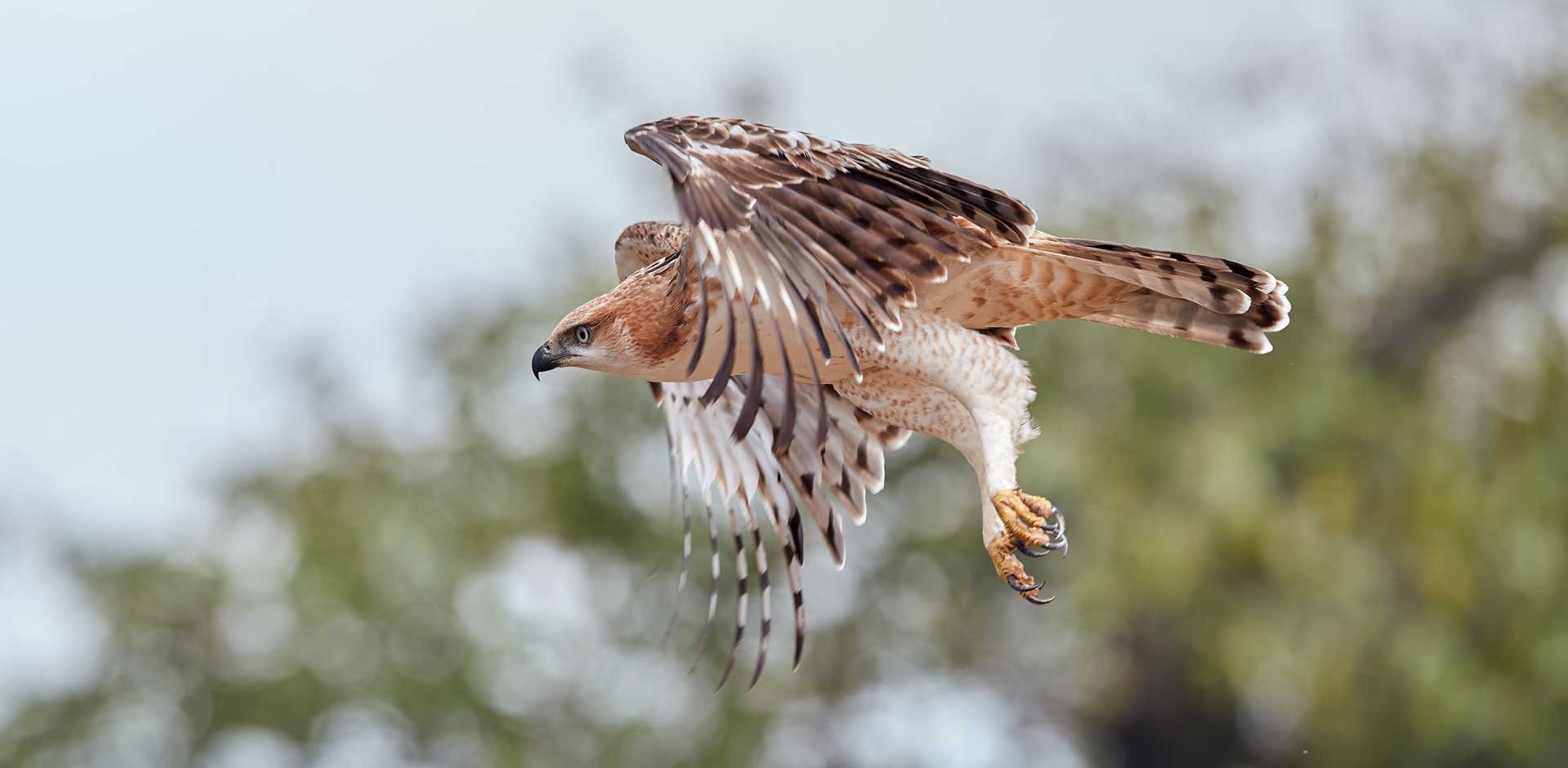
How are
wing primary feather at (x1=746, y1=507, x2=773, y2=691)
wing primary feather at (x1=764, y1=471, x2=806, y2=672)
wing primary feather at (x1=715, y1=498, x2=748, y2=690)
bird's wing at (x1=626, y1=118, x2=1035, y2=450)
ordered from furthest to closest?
wing primary feather at (x1=715, y1=498, x2=748, y2=690), wing primary feather at (x1=764, y1=471, x2=806, y2=672), wing primary feather at (x1=746, y1=507, x2=773, y2=691), bird's wing at (x1=626, y1=118, x2=1035, y2=450)

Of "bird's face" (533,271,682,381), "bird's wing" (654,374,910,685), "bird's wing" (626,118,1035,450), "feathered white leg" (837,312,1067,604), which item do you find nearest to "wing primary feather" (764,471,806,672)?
"bird's wing" (654,374,910,685)

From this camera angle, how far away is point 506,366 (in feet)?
71.1

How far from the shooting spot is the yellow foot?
3941mm

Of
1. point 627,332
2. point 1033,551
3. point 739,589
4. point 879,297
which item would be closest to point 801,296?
point 879,297

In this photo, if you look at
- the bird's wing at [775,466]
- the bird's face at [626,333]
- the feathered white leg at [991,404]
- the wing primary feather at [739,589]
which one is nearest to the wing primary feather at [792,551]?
the bird's wing at [775,466]

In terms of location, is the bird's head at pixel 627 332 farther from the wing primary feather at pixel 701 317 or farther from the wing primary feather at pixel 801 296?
the wing primary feather at pixel 801 296

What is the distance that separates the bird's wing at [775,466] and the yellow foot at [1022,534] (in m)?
0.76

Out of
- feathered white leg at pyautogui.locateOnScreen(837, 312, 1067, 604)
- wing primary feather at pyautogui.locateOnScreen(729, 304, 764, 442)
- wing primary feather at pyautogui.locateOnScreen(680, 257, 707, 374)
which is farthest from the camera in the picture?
feathered white leg at pyautogui.locateOnScreen(837, 312, 1067, 604)

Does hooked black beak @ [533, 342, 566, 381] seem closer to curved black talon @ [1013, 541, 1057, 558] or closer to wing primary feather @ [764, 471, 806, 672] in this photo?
wing primary feather @ [764, 471, 806, 672]

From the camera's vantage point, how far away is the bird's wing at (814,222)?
3848 mm

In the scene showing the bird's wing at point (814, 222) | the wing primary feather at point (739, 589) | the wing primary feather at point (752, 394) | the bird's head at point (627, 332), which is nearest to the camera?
the wing primary feather at point (752, 394)

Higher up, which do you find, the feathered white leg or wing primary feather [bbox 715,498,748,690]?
A: the feathered white leg

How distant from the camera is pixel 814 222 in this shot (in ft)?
13.1

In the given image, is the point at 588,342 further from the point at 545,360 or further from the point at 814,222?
the point at 814,222
